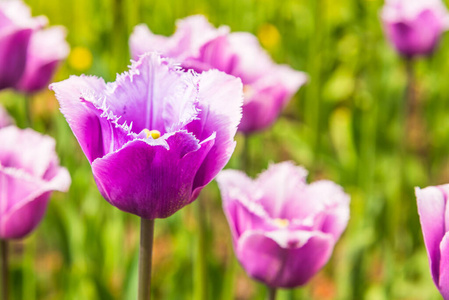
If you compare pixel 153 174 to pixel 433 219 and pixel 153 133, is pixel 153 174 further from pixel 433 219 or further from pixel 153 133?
pixel 433 219

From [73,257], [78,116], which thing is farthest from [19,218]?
[73,257]

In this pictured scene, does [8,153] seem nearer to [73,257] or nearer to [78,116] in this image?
[78,116]

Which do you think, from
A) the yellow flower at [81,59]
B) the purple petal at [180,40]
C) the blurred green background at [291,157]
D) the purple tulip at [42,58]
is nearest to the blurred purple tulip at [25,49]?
the purple tulip at [42,58]

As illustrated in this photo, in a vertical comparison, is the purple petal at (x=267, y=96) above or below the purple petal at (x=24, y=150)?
above

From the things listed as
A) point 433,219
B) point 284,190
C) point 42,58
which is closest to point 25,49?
point 42,58

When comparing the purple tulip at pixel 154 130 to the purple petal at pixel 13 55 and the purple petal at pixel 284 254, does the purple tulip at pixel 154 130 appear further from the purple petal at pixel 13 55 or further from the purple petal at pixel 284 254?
the purple petal at pixel 13 55

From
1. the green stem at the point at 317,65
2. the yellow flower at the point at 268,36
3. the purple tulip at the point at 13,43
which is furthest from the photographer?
the yellow flower at the point at 268,36
